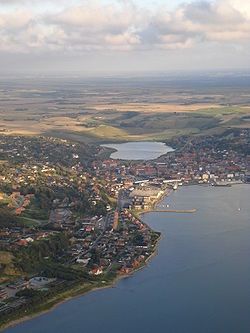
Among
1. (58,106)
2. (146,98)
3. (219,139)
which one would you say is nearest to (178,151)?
(219,139)

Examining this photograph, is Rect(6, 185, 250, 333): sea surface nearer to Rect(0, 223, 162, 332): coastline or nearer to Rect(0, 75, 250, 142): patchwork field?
Rect(0, 223, 162, 332): coastline

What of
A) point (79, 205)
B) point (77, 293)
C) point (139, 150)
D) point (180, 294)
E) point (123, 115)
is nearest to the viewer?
point (180, 294)

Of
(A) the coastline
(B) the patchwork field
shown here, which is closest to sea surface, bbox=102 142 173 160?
(B) the patchwork field

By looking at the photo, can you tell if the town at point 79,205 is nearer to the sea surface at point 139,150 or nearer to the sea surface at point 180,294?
the sea surface at point 180,294

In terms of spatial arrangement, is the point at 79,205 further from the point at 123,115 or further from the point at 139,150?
the point at 123,115

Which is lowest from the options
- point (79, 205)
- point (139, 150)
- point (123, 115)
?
point (139, 150)

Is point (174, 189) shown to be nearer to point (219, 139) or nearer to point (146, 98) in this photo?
point (219, 139)

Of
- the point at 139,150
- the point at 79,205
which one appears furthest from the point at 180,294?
the point at 139,150
